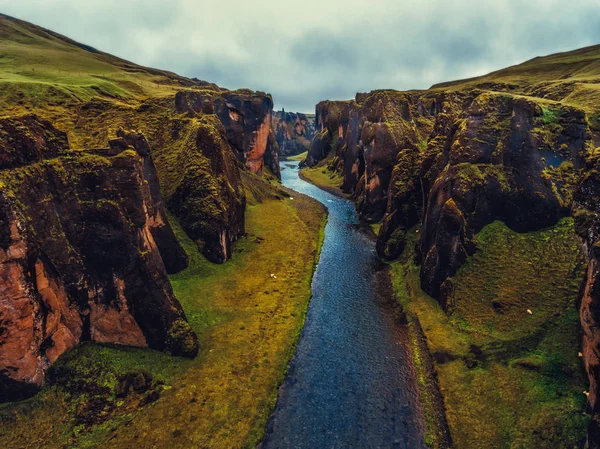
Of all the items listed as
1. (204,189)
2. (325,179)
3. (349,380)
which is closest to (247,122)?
(325,179)

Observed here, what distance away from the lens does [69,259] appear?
28688mm

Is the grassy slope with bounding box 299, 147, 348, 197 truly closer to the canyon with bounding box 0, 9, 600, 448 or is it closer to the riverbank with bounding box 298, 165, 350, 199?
the riverbank with bounding box 298, 165, 350, 199

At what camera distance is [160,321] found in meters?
32.8

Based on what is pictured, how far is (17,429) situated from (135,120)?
53854mm

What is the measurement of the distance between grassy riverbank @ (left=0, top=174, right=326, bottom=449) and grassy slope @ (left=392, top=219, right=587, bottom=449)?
15.7 m

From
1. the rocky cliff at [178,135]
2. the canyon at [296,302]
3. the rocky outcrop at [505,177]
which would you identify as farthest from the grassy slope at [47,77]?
the rocky outcrop at [505,177]

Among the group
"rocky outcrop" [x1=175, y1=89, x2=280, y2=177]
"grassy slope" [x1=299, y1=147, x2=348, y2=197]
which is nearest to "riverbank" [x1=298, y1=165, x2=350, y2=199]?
"grassy slope" [x1=299, y1=147, x2=348, y2=197]

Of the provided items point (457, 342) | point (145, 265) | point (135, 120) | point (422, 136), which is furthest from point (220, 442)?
point (422, 136)

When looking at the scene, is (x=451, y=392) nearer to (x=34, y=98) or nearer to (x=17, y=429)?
(x=17, y=429)

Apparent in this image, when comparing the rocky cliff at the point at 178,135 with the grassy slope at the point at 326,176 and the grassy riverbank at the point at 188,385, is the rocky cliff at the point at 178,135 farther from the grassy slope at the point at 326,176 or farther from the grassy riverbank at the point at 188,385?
the grassy slope at the point at 326,176

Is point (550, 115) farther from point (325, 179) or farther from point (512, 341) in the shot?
point (325, 179)

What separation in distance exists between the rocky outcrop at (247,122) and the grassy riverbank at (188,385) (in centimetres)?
5576

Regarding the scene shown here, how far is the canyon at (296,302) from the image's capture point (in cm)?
2534

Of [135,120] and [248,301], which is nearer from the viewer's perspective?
[248,301]
